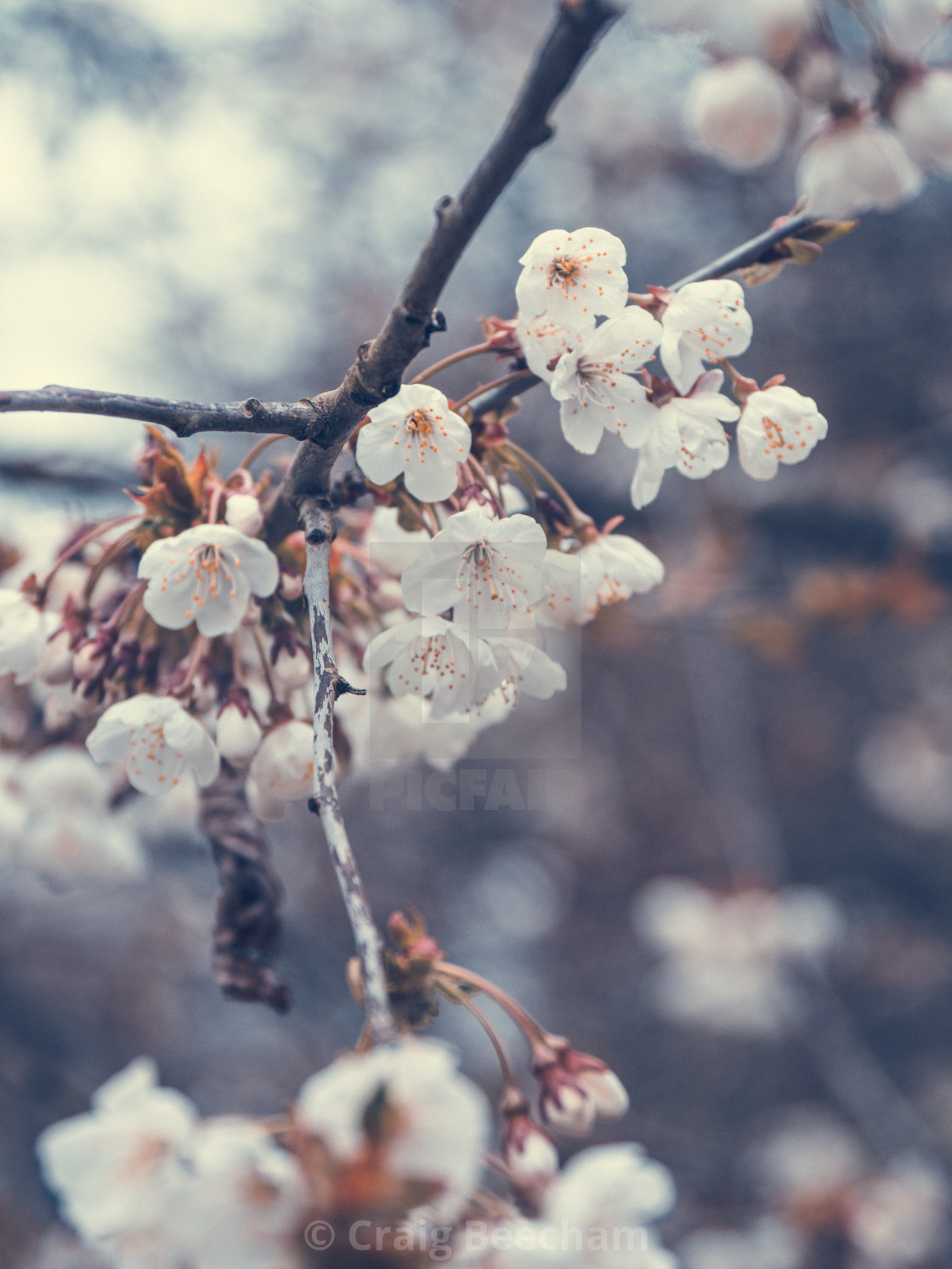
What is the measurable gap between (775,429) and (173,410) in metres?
0.77

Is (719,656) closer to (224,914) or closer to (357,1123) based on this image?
(224,914)

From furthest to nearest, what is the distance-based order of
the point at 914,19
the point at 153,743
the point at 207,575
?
1. the point at 153,743
2. the point at 207,575
3. the point at 914,19

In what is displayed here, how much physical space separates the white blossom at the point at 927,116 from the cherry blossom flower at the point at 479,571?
578mm

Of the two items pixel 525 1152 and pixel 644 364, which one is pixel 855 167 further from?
pixel 525 1152

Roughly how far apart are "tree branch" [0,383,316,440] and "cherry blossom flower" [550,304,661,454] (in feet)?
1.07

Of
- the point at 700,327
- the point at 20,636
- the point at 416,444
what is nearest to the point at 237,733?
the point at 20,636

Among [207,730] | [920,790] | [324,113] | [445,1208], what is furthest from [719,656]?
[445,1208]

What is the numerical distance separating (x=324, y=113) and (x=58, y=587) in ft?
16.4

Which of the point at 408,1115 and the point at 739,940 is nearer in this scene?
the point at 408,1115

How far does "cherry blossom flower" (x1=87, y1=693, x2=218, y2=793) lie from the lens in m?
1.15

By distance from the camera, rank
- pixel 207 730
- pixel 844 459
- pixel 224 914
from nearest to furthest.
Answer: pixel 207 730 < pixel 224 914 < pixel 844 459

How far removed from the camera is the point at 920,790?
5.94 meters

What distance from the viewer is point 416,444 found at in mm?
1052

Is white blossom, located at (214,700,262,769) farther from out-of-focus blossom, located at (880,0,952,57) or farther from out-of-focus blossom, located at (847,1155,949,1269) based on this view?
out-of-focus blossom, located at (847,1155,949,1269)
